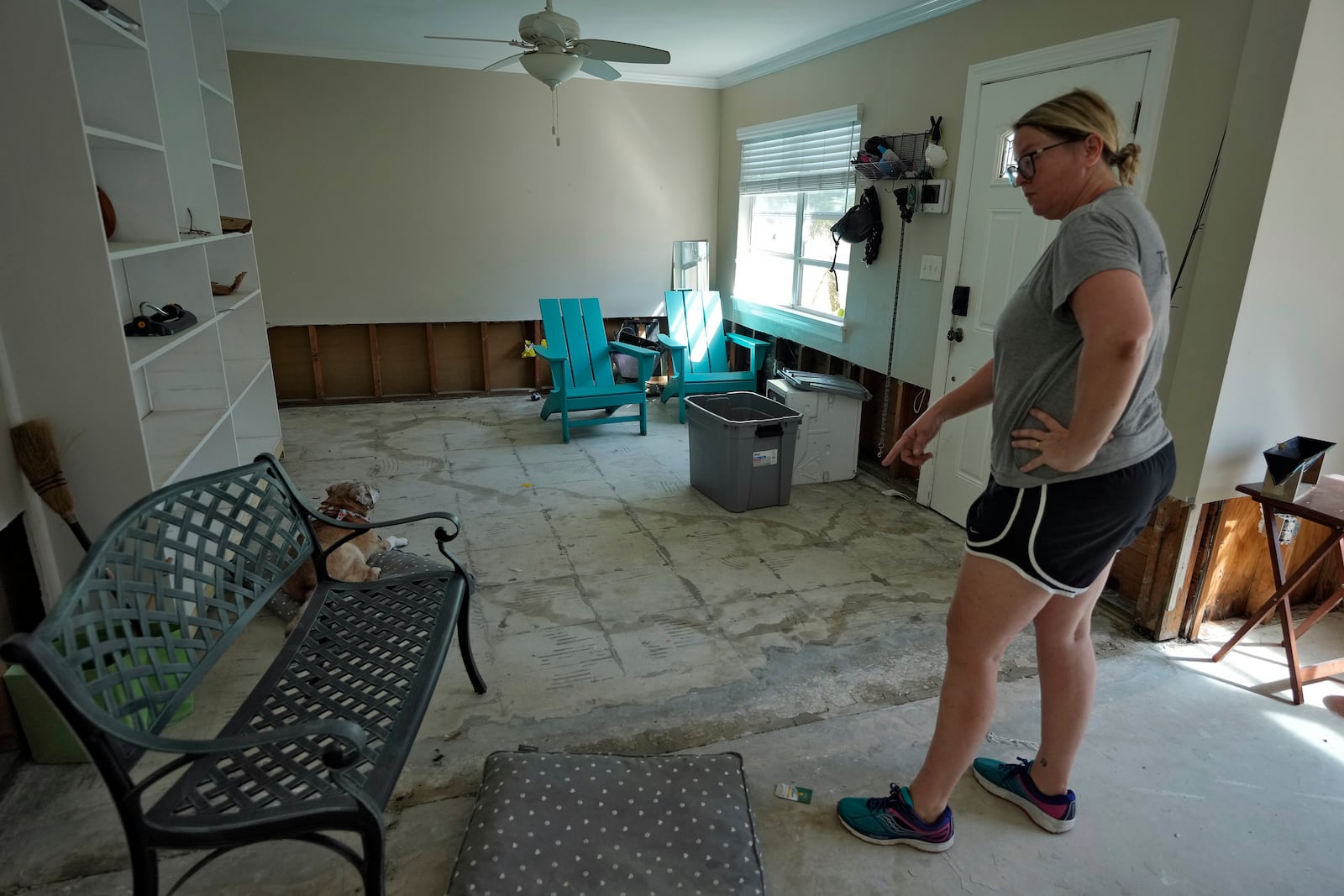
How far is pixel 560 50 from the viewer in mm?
3070

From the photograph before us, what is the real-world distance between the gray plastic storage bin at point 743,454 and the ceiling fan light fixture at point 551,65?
1.62 m

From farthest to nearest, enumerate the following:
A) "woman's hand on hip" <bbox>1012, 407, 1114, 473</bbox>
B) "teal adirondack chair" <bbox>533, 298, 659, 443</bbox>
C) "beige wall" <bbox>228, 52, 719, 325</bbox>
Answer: "beige wall" <bbox>228, 52, 719, 325</bbox>, "teal adirondack chair" <bbox>533, 298, 659, 443</bbox>, "woman's hand on hip" <bbox>1012, 407, 1114, 473</bbox>

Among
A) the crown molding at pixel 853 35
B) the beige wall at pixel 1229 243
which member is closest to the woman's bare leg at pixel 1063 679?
the beige wall at pixel 1229 243

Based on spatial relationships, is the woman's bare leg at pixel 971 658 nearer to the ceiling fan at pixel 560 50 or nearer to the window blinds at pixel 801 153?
the ceiling fan at pixel 560 50

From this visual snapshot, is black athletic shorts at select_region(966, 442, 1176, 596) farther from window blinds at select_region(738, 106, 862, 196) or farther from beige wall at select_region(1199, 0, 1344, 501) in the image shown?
window blinds at select_region(738, 106, 862, 196)

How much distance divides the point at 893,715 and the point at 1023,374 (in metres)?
1.20

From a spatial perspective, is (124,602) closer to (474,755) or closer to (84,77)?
(474,755)

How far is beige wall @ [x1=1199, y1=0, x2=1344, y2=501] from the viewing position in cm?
204

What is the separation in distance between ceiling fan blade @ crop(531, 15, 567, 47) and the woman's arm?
99.7 inches

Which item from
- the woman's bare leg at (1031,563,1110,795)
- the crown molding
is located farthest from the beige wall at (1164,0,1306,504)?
the crown molding

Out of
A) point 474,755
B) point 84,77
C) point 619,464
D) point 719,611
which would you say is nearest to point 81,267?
point 84,77

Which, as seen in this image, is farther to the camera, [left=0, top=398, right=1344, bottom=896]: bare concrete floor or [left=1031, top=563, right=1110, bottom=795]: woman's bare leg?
[left=0, top=398, right=1344, bottom=896]: bare concrete floor

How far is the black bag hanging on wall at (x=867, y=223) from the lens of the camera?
3975mm

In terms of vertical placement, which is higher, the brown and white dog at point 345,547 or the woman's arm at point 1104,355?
the woman's arm at point 1104,355
